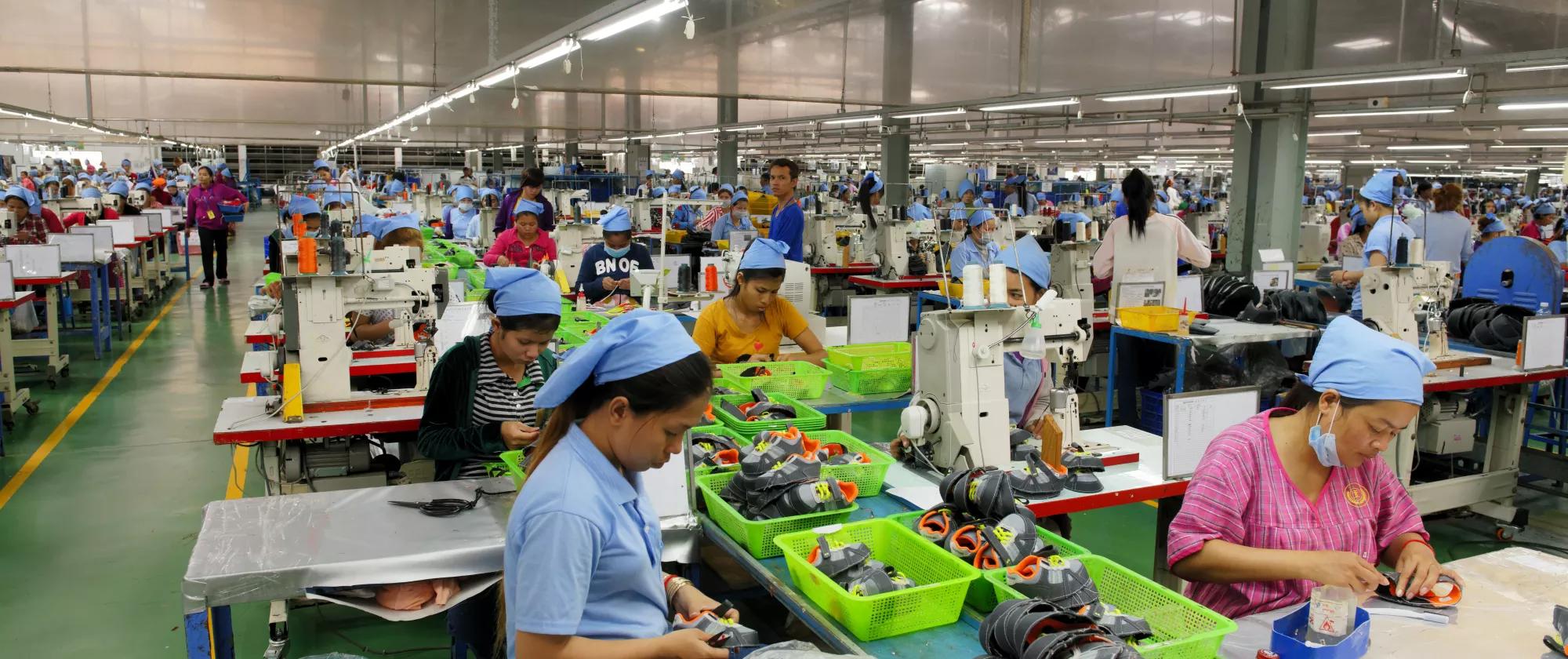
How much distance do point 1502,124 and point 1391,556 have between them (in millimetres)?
11886

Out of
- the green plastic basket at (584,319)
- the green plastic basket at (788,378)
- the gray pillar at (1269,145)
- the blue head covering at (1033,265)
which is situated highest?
the gray pillar at (1269,145)

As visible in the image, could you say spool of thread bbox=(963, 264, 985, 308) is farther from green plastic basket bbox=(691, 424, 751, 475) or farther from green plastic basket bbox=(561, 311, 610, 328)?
green plastic basket bbox=(561, 311, 610, 328)

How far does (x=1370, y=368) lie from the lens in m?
2.15

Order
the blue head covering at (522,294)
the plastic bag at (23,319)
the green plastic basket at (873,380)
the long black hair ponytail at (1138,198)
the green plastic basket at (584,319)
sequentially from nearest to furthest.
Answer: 1. the blue head covering at (522,294)
2. the green plastic basket at (873,380)
3. the green plastic basket at (584,319)
4. the long black hair ponytail at (1138,198)
5. the plastic bag at (23,319)

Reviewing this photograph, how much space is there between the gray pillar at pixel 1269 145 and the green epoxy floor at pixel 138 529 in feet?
16.6

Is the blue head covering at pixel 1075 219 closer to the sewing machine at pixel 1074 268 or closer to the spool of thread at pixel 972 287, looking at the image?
the sewing machine at pixel 1074 268

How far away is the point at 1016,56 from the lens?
Answer: 9625 millimetres

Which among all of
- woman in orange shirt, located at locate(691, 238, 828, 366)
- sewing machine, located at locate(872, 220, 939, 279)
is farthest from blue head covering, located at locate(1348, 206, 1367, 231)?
woman in orange shirt, located at locate(691, 238, 828, 366)

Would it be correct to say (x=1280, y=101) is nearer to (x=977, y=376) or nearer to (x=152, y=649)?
(x=977, y=376)

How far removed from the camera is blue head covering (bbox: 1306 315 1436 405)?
6.98 ft

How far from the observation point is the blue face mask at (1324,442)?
2203 mm

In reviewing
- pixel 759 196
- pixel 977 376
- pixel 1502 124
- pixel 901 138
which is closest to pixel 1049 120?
pixel 901 138

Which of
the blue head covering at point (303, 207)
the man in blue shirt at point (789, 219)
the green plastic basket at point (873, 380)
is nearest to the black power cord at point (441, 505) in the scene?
the green plastic basket at point (873, 380)

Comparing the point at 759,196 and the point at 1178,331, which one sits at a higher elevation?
the point at 759,196
